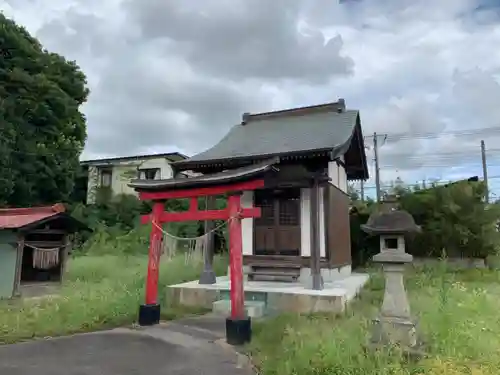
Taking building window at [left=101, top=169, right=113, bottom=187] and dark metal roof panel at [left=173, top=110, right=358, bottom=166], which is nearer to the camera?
dark metal roof panel at [left=173, top=110, right=358, bottom=166]

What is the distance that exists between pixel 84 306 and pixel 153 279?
152 cm

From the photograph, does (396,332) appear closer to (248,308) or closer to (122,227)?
(248,308)

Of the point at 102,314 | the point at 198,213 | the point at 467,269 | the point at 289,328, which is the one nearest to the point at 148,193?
the point at 198,213

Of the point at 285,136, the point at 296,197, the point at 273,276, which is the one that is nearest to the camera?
the point at 273,276

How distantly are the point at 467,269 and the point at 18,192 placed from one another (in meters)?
16.5

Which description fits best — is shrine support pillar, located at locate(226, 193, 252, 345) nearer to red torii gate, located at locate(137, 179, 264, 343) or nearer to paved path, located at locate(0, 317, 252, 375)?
red torii gate, located at locate(137, 179, 264, 343)

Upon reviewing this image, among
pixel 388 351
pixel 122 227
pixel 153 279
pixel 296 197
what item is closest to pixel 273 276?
pixel 296 197

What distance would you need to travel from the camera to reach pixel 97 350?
223 inches

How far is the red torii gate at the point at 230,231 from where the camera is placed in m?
A: 6.14

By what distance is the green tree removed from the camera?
51.5ft

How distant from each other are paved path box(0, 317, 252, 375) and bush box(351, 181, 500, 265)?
31.4 ft

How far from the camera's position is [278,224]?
10477mm

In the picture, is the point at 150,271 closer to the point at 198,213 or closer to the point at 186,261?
the point at 198,213

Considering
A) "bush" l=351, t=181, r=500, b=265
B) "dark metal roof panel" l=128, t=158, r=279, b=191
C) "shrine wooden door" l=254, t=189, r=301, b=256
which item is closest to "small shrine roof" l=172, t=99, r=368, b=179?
"shrine wooden door" l=254, t=189, r=301, b=256
